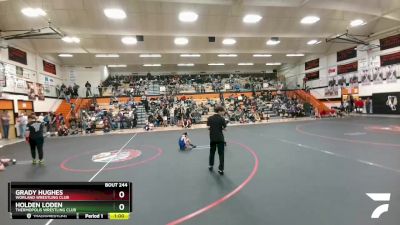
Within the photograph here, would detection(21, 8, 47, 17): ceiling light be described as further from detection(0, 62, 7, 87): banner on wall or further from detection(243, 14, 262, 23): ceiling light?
detection(243, 14, 262, 23): ceiling light

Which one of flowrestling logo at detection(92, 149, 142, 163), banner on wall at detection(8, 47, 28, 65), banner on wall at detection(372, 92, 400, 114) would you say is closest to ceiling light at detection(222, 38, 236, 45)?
banner on wall at detection(372, 92, 400, 114)

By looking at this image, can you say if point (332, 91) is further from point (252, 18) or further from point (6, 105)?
point (6, 105)

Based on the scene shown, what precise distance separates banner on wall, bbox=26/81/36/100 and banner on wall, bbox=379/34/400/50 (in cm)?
3018

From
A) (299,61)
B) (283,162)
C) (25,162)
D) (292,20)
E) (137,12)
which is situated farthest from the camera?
(299,61)

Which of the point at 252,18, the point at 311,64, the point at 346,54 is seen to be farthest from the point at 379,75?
the point at 252,18

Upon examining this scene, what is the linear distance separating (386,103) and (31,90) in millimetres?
30451

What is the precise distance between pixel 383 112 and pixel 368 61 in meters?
4.94

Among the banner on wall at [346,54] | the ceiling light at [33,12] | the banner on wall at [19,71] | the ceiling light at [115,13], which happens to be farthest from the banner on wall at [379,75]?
the banner on wall at [19,71]

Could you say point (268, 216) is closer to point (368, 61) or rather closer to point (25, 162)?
point (25, 162)

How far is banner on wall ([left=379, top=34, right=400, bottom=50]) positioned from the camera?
66.6 feet

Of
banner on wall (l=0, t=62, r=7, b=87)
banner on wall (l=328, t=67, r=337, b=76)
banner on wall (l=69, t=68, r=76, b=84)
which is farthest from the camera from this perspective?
banner on wall (l=69, t=68, r=76, b=84)

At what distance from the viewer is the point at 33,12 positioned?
14805 millimetres

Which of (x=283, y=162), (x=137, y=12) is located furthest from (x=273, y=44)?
(x=283, y=162)

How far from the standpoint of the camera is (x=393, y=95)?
21062 mm
